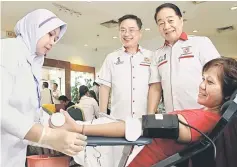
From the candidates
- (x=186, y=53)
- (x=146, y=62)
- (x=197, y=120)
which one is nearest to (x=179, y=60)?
(x=186, y=53)

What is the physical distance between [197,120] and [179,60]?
2.63 ft

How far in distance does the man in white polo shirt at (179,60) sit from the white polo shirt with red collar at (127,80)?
23cm

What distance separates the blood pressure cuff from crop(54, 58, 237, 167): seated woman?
28 mm

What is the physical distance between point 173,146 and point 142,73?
1020 millimetres

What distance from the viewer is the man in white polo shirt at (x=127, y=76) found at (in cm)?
207

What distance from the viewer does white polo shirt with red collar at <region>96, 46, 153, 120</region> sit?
2072 millimetres

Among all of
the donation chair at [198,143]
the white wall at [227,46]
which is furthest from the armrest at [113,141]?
the white wall at [227,46]

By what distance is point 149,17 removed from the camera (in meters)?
6.17

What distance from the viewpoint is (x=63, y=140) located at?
101 centimetres

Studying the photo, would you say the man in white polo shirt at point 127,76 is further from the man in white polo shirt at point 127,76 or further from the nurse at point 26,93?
the nurse at point 26,93

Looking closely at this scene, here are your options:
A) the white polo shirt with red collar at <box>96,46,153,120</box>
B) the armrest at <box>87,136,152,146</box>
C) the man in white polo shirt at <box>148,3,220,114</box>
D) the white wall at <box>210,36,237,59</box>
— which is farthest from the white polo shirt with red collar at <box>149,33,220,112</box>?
the white wall at <box>210,36,237,59</box>

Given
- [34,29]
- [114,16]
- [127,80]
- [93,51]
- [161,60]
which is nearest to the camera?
[34,29]

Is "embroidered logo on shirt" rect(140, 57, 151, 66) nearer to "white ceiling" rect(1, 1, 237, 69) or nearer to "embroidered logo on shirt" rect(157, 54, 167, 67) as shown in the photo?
"embroidered logo on shirt" rect(157, 54, 167, 67)

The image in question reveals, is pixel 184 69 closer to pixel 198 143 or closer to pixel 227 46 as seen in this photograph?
pixel 198 143
